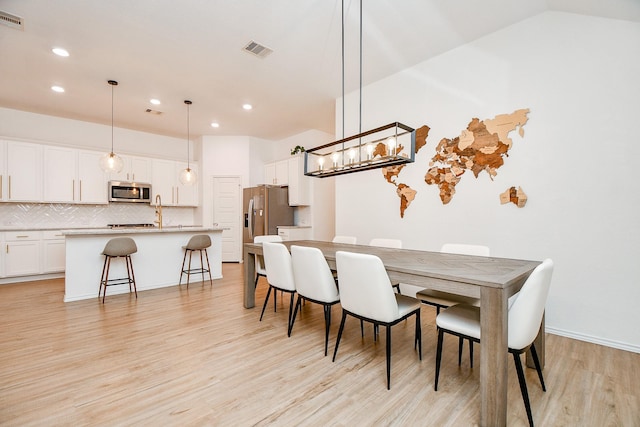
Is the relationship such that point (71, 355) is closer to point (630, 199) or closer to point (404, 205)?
point (404, 205)

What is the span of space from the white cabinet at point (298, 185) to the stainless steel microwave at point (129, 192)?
294 centimetres

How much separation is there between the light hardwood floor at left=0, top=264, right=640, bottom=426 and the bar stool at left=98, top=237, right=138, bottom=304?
808 millimetres

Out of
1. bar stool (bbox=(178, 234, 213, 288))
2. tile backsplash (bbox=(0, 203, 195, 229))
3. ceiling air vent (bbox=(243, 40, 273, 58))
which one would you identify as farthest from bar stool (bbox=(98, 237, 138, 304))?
ceiling air vent (bbox=(243, 40, 273, 58))

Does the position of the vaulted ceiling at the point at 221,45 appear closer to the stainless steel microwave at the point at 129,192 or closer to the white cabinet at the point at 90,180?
the white cabinet at the point at 90,180

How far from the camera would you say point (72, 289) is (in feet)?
12.0

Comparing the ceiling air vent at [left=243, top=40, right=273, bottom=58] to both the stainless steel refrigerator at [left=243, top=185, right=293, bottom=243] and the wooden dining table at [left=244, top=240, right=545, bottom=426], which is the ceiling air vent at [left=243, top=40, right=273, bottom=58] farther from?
the stainless steel refrigerator at [left=243, top=185, right=293, bottom=243]

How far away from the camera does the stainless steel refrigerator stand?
5.88m

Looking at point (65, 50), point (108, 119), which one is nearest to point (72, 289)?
point (65, 50)

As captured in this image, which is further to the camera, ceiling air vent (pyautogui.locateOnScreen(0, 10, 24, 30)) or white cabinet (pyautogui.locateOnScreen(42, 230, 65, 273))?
white cabinet (pyautogui.locateOnScreen(42, 230, 65, 273))

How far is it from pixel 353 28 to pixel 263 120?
10.2 feet

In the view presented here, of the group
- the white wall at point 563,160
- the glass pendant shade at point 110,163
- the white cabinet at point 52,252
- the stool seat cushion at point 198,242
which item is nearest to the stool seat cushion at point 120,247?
the stool seat cushion at point 198,242

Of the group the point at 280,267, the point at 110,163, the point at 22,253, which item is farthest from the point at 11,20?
the point at 22,253

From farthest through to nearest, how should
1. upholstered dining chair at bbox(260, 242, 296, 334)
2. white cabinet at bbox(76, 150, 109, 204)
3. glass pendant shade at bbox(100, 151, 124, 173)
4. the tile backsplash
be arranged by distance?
white cabinet at bbox(76, 150, 109, 204) < the tile backsplash < glass pendant shade at bbox(100, 151, 124, 173) < upholstered dining chair at bbox(260, 242, 296, 334)

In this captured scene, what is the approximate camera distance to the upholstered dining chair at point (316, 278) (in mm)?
2252
